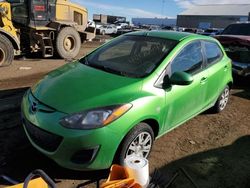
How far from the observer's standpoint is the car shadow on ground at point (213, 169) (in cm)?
392

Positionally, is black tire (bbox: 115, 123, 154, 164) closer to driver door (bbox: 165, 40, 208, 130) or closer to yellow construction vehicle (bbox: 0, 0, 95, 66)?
driver door (bbox: 165, 40, 208, 130)

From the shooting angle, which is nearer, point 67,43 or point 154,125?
point 154,125

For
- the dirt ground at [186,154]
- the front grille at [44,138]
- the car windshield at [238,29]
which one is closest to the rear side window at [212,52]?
the dirt ground at [186,154]

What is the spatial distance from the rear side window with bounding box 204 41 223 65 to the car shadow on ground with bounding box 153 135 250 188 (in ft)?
4.79

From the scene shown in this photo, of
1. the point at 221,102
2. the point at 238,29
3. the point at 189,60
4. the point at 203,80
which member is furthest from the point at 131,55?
the point at 238,29

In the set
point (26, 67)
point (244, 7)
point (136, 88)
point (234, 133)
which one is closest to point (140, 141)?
point (136, 88)

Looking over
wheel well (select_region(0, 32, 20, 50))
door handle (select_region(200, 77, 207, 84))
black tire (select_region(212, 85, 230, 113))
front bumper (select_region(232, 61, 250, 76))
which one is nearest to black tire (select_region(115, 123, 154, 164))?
door handle (select_region(200, 77, 207, 84))

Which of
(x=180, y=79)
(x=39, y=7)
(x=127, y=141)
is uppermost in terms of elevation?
(x=39, y=7)

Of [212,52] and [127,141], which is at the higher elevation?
[212,52]

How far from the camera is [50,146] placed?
11.7 feet

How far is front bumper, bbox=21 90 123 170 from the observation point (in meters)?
3.43

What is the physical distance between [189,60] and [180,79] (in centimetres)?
78

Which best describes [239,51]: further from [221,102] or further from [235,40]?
[221,102]

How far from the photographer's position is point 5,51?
10250mm
